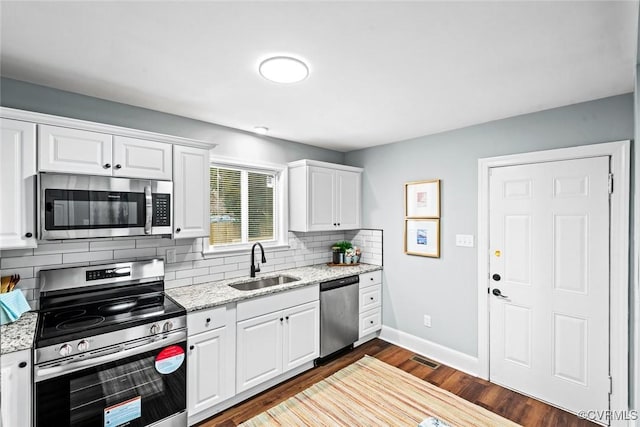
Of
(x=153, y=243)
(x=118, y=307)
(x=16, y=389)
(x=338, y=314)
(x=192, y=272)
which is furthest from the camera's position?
(x=338, y=314)

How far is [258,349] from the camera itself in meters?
2.60

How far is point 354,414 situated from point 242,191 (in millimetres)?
2331

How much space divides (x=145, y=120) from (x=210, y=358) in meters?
2.01

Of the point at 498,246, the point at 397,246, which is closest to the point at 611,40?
the point at 498,246

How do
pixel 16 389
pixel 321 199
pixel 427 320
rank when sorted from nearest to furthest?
pixel 16 389 → pixel 427 320 → pixel 321 199

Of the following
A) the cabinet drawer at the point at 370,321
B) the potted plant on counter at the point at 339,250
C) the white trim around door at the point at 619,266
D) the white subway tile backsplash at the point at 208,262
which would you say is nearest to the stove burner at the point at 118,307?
the white subway tile backsplash at the point at 208,262

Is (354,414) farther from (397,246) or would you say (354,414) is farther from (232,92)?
(232,92)

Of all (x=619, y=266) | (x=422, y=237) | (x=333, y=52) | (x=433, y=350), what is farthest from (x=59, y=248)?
(x=619, y=266)

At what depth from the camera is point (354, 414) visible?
7.80 feet

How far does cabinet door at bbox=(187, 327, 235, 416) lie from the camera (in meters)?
2.20

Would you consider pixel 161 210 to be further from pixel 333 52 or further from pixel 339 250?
pixel 339 250

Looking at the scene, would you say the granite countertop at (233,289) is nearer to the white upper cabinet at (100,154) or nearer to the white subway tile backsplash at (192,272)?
the white subway tile backsplash at (192,272)

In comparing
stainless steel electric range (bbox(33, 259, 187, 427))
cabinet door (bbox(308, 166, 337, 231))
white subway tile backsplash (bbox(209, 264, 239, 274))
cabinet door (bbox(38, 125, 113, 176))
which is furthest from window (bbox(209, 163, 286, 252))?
cabinet door (bbox(38, 125, 113, 176))

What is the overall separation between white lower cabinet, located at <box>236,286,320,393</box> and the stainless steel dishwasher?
9cm
